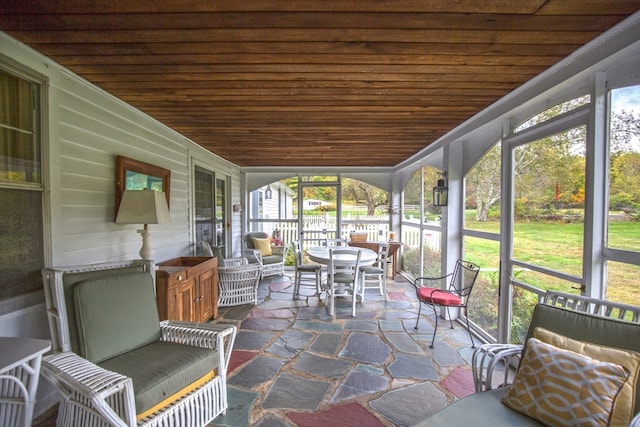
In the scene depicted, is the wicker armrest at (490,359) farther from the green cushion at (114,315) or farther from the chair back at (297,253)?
the chair back at (297,253)

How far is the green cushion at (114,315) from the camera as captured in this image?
169 cm

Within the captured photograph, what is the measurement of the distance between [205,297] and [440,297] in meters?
2.62

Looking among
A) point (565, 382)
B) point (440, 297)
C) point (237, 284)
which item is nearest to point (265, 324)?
point (237, 284)

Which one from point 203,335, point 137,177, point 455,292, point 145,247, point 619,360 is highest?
point 137,177

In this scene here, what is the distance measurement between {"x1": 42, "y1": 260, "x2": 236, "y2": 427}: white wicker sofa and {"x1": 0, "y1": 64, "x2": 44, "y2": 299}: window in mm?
211

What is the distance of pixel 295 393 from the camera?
209 centimetres

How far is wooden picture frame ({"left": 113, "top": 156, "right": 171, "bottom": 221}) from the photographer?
2508mm

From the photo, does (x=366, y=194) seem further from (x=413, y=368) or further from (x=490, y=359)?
(x=490, y=359)

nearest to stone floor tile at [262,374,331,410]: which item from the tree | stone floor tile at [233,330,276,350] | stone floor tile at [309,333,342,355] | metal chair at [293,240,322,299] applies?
stone floor tile at [309,333,342,355]

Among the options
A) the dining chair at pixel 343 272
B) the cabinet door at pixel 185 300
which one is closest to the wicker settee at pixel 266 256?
the dining chair at pixel 343 272

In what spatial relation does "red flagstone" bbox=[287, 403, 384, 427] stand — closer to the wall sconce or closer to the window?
the window

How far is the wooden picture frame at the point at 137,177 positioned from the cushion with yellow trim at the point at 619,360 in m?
3.28

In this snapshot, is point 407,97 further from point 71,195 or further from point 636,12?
point 71,195

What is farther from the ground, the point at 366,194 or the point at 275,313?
the point at 366,194
